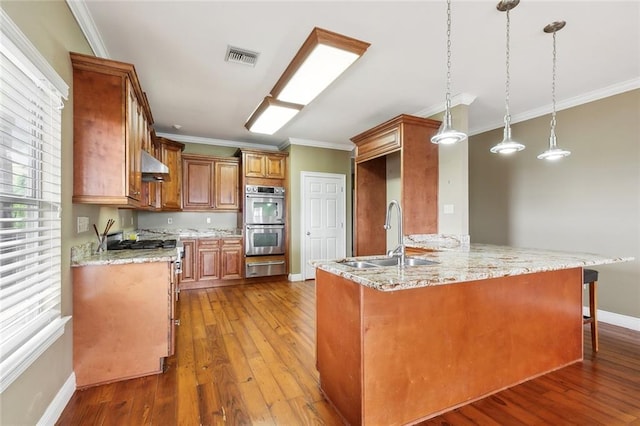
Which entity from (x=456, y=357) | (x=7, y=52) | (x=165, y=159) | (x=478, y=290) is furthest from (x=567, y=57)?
(x=165, y=159)

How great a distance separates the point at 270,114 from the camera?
3502 millimetres

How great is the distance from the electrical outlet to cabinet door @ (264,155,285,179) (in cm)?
314

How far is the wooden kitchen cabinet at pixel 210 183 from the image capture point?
16.3 ft

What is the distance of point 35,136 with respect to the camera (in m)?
1.56

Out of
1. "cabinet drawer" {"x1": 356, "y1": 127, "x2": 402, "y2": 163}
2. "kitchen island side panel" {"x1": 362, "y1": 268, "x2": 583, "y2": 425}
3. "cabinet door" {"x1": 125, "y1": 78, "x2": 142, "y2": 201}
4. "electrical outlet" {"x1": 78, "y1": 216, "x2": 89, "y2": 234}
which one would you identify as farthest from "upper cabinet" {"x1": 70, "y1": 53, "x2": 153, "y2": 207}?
"cabinet drawer" {"x1": 356, "y1": 127, "x2": 402, "y2": 163}

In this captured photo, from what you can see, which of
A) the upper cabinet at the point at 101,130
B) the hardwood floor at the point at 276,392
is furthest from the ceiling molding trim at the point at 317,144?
the hardwood floor at the point at 276,392

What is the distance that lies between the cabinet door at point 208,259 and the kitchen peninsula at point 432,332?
3.34 metres

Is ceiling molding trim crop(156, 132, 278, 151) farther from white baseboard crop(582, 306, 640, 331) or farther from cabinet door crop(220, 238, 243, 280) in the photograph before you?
white baseboard crop(582, 306, 640, 331)

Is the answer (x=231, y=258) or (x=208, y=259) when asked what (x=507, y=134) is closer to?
(x=231, y=258)

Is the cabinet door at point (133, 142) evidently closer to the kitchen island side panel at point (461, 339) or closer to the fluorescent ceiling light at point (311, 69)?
the fluorescent ceiling light at point (311, 69)

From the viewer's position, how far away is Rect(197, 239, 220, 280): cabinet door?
479 cm

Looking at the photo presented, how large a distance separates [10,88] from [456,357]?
2749mm

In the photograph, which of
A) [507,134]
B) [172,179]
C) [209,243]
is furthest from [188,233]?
[507,134]

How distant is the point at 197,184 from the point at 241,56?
2.99m
